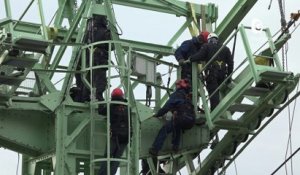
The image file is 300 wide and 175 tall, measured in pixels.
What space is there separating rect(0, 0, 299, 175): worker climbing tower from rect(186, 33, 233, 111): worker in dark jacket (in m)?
0.18

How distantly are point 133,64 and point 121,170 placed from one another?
260 centimetres

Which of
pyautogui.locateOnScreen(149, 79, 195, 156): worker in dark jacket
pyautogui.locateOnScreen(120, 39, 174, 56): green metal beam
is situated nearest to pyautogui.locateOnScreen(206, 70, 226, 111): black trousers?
pyautogui.locateOnScreen(149, 79, 195, 156): worker in dark jacket

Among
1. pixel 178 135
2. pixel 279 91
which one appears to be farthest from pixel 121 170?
pixel 279 91

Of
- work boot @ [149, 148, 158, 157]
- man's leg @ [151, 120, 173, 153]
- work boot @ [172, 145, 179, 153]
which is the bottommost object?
work boot @ [149, 148, 158, 157]

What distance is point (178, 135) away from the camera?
1794cm

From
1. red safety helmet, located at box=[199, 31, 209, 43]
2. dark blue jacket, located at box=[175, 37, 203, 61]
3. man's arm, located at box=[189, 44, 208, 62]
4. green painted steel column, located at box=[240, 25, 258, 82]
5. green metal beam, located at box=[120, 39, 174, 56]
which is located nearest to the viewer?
green painted steel column, located at box=[240, 25, 258, 82]

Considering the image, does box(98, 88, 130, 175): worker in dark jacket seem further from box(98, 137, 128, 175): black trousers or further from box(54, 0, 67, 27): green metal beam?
box(54, 0, 67, 27): green metal beam

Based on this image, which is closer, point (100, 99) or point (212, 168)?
point (100, 99)

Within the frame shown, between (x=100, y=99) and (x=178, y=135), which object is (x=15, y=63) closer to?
(x=100, y=99)

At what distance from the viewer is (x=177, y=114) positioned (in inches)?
695

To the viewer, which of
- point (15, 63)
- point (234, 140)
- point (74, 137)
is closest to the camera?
point (15, 63)

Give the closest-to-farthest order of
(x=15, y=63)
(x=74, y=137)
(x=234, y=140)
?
1. (x=15, y=63)
2. (x=74, y=137)
3. (x=234, y=140)

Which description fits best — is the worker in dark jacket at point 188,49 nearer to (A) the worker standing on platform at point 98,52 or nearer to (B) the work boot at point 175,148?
(B) the work boot at point 175,148

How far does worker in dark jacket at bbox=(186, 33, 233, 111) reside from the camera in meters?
17.3
